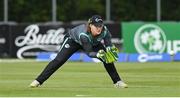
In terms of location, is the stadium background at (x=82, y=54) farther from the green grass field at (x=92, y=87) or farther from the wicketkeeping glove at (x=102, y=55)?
the wicketkeeping glove at (x=102, y=55)

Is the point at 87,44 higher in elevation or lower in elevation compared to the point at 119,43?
higher

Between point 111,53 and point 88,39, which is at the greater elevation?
point 88,39

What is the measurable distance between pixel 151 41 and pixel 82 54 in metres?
3.46

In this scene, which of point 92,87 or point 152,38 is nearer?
point 92,87

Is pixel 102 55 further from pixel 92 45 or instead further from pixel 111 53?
pixel 92 45

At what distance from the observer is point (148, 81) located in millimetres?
19594

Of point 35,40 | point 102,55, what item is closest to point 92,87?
point 102,55

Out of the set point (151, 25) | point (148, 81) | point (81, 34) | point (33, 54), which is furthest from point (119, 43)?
point (81, 34)

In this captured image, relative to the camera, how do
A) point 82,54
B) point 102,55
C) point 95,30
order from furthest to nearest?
point 82,54 → point 102,55 → point 95,30

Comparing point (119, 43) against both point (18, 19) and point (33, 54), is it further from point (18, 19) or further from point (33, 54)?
point (18, 19)

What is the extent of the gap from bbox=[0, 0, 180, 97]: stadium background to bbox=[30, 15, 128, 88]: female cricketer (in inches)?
19.6

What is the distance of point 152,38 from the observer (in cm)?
3488

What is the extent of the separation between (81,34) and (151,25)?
19.7 m

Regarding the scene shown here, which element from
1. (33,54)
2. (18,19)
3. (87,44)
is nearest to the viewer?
(87,44)
